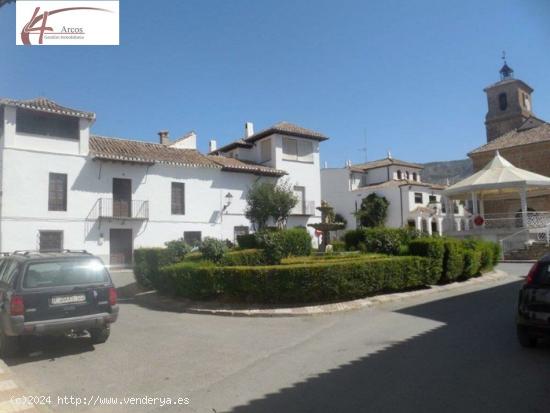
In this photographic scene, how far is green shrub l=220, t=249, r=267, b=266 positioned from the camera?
1382cm

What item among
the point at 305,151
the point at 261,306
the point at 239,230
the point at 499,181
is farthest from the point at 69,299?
the point at 499,181

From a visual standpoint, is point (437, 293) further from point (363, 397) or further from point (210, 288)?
point (363, 397)

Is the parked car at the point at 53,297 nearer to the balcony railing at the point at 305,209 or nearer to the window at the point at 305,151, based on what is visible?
the balcony railing at the point at 305,209

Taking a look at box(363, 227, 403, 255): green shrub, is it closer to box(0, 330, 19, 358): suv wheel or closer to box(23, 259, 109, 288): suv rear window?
box(23, 259, 109, 288): suv rear window

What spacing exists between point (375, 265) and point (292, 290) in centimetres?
247

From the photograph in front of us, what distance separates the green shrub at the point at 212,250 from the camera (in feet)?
44.7

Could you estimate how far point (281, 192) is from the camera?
2573 centimetres

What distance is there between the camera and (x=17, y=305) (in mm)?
6566

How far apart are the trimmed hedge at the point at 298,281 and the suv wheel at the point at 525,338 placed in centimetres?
474

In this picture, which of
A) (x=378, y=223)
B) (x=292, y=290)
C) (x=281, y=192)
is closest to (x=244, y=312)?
(x=292, y=290)

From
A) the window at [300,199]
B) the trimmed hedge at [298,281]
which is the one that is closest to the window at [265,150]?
the window at [300,199]

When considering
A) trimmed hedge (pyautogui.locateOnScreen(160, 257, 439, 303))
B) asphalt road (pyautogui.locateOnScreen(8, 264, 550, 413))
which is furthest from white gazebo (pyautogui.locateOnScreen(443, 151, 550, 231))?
asphalt road (pyautogui.locateOnScreen(8, 264, 550, 413))

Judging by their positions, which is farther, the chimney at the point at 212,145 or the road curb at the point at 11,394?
the chimney at the point at 212,145

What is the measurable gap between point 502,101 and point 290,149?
35060mm
